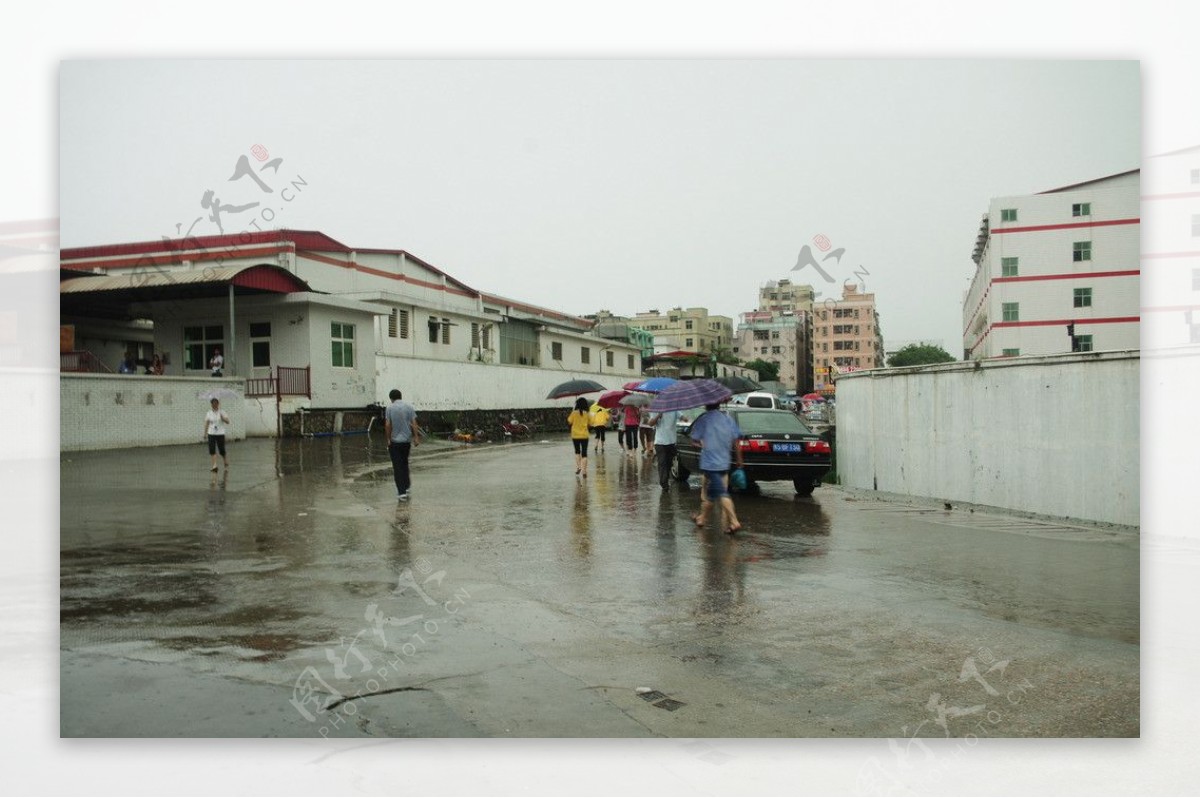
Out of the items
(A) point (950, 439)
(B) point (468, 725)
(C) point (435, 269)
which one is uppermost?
(C) point (435, 269)

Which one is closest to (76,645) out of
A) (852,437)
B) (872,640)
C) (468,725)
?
(468,725)

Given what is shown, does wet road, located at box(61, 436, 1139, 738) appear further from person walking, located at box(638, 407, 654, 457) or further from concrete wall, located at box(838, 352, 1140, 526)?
person walking, located at box(638, 407, 654, 457)

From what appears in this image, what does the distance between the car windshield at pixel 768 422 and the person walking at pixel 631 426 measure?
7755mm

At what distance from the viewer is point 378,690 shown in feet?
15.7

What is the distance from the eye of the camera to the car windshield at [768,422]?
13.9 m

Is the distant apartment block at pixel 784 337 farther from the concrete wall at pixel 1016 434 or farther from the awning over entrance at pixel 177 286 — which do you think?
the concrete wall at pixel 1016 434

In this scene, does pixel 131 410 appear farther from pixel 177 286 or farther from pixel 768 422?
pixel 768 422

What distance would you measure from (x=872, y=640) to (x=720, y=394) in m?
4.73

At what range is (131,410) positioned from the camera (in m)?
19.6

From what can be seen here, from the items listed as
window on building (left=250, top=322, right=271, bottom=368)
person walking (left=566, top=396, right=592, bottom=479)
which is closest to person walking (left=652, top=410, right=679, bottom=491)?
person walking (left=566, top=396, right=592, bottom=479)

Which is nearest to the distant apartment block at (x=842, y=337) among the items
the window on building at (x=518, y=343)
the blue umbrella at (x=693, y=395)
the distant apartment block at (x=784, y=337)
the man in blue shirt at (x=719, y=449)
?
the distant apartment block at (x=784, y=337)

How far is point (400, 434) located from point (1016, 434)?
8.47m

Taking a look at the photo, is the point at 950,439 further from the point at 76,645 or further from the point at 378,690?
the point at 76,645

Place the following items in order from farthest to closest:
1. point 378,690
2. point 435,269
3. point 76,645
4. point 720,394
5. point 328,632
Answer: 1. point 435,269
2. point 720,394
3. point 328,632
4. point 76,645
5. point 378,690
